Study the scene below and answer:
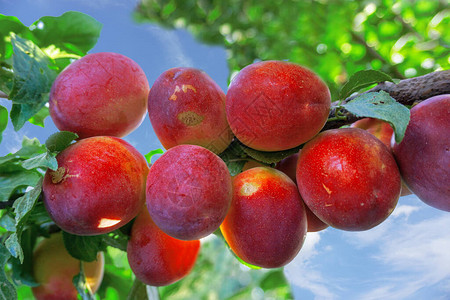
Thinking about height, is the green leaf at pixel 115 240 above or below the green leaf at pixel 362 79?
below

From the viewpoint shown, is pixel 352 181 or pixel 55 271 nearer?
pixel 352 181

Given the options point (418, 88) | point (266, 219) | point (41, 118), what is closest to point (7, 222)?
point (41, 118)

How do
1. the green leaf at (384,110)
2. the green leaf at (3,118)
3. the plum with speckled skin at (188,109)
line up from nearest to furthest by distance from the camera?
the green leaf at (384,110)
the plum with speckled skin at (188,109)
the green leaf at (3,118)

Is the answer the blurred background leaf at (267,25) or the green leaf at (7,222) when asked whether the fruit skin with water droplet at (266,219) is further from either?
the green leaf at (7,222)

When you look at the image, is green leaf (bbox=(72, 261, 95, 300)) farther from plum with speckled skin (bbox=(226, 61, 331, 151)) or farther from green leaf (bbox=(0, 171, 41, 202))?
plum with speckled skin (bbox=(226, 61, 331, 151))

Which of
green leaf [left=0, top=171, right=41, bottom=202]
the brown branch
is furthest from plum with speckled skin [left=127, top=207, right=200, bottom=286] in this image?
the brown branch

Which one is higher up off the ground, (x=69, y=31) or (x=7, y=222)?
(x=69, y=31)

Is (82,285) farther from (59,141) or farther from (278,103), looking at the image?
(278,103)

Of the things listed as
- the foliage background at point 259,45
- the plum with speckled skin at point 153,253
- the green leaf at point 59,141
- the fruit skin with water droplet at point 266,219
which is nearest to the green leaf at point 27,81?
the foliage background at point 259,45

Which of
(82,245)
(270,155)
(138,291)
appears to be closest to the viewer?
(270,155)
